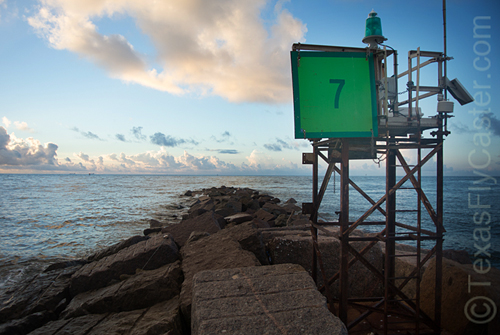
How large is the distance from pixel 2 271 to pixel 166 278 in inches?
284

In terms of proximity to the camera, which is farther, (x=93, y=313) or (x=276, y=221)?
(x=276, y=221)

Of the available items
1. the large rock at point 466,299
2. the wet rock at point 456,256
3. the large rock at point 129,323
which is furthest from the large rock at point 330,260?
the wet rock at point 456,256

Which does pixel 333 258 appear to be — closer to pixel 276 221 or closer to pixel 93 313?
pixel 93 313

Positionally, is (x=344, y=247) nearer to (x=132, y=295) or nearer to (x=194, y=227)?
(x=132, y=295)

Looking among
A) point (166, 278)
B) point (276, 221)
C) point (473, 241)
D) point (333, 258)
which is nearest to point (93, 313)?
point (166, 278)

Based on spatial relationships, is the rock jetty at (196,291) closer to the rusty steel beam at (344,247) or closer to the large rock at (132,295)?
the large rock at (132,295)

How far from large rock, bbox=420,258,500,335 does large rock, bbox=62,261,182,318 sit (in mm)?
4724

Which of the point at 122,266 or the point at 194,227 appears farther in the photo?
the point at 194,227

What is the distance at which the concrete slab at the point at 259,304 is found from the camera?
271cm

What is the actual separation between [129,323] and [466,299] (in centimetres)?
541

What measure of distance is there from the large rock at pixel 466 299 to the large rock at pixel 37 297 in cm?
711

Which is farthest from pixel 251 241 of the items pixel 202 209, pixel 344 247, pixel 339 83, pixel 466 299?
pixel 202 209

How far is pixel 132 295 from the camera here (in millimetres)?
4715

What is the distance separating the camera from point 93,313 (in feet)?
15.4
